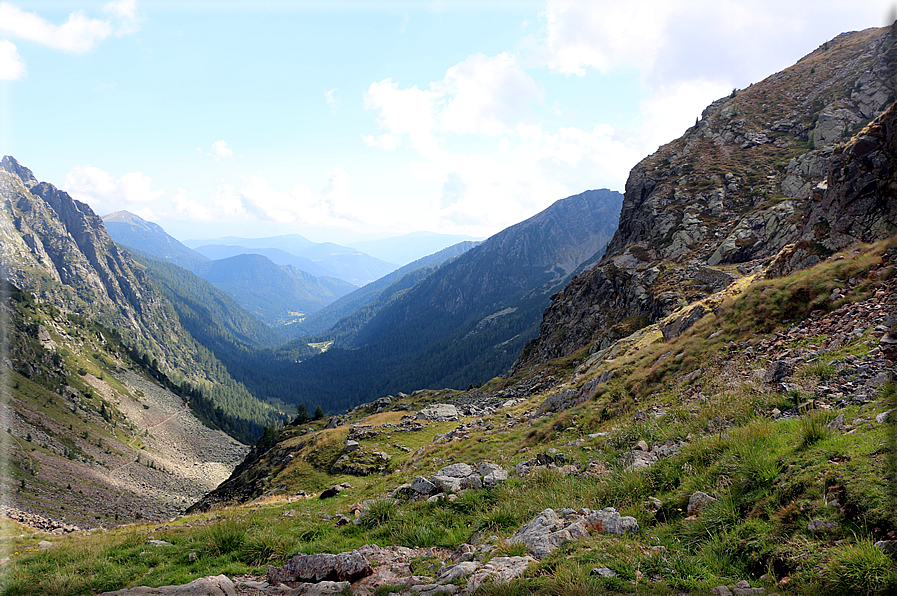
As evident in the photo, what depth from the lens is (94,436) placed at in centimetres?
12231

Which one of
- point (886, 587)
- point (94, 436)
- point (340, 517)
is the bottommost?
point (94, 436)

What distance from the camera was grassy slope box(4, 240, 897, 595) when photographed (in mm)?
5500

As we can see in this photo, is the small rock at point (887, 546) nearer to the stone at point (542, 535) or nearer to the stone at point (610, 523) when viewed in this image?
the stone at point (610, 523)

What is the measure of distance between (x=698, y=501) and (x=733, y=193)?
75551 mm

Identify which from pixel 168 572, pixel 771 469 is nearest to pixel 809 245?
pixel 771 469

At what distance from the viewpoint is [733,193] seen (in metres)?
64.4

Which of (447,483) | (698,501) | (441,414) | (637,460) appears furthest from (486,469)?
(441,414)

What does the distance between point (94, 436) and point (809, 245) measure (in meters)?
178

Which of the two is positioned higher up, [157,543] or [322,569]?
[322,569]

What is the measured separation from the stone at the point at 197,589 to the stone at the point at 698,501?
9.78 m

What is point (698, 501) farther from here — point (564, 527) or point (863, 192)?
point (863, 192)

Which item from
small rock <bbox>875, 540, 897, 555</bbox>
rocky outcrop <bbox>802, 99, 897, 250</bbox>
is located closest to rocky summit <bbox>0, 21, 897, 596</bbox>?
small rock <bbox>875, 540, 897, 555</bbox>

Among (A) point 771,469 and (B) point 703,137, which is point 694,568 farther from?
(B) point 703,137

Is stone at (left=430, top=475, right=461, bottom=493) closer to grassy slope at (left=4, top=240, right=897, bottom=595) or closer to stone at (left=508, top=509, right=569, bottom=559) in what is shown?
grassy slope at (left=4, top=240, right=897, bottom=595)
